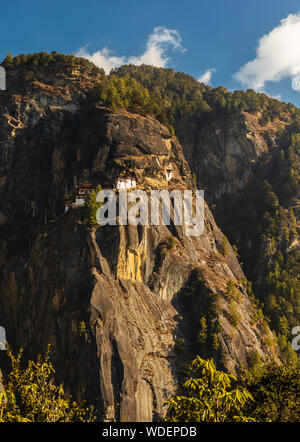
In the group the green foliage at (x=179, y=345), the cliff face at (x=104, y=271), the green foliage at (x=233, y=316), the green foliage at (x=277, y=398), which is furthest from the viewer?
the green foliage at (x=233, y=316)

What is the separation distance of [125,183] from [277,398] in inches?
2053

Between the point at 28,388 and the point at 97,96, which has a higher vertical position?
the point at 97,96

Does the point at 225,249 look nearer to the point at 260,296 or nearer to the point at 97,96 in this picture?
the point at 260,296

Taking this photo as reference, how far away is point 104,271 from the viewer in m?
52.3

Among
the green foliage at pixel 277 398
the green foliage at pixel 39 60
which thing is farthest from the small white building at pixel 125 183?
the green foliage at pixel 277 398

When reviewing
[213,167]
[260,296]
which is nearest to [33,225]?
[260,296]

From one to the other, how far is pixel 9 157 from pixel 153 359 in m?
52.7

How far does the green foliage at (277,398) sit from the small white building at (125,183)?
5008cm

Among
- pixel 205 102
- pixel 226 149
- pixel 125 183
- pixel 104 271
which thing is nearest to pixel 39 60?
pixel 125 183

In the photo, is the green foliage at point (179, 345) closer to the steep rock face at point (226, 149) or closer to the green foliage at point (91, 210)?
the green foliage at point (91, 210)

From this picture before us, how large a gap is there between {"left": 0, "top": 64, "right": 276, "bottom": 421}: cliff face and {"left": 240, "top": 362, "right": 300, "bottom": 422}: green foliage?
1309 inches

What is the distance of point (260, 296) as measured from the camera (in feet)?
258

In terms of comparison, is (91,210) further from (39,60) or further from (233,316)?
(39,60)

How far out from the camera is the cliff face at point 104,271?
47.5 metres
